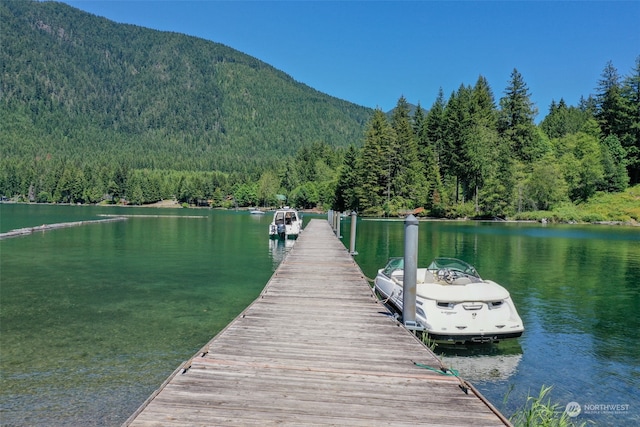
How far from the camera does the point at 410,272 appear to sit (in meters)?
10.1

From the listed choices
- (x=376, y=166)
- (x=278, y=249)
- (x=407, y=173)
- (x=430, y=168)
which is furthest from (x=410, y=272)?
(x=430, y=168)

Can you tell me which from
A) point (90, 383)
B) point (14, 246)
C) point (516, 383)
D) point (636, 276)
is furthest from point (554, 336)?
point (14, 246)

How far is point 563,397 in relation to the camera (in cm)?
880

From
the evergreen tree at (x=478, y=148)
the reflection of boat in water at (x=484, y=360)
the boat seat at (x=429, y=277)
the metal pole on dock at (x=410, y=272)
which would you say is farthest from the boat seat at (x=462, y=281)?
the evergreen tree at (x=478, y=148)

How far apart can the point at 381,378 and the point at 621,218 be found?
7857cm

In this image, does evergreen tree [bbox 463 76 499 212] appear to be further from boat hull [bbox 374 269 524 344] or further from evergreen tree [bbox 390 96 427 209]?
boat hull [bbox 374 269 524 344]

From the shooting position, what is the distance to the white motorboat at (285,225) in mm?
40781

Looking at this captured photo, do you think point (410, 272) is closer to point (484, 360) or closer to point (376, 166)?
Result: point (484, 360)

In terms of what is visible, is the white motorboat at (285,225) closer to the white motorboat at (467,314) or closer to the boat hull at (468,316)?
the white motorboat at (467,314)

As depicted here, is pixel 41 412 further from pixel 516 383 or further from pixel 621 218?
pixel 621 218

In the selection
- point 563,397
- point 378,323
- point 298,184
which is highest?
point 298,184

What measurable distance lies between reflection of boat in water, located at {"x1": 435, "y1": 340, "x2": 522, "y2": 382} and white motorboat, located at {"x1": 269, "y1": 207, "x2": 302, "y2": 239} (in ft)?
99.0

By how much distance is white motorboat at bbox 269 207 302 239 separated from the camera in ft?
134

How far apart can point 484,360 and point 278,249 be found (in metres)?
24.9
